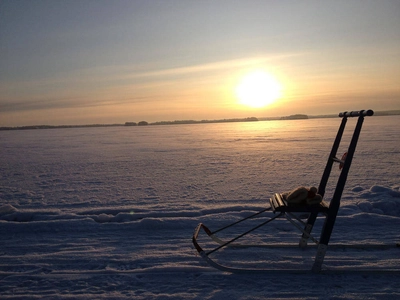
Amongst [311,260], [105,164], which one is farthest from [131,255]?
[105,164]

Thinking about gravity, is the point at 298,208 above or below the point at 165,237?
above

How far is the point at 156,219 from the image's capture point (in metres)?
4.69

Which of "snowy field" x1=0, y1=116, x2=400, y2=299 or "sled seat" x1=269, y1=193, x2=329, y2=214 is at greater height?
"sled seat" x1=269, y1=193, x2=329, y2=214

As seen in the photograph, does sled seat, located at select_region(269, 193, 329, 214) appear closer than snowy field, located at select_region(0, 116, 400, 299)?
No

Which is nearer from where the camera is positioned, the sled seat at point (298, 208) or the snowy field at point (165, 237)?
the snowy field at point (165, 237)

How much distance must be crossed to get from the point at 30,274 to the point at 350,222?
4.12 metres

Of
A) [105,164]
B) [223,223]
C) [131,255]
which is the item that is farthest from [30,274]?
[105,164]

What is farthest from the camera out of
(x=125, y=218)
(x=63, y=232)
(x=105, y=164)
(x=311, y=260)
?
(x=105, y=164)

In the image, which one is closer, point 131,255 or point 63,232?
point 131,255

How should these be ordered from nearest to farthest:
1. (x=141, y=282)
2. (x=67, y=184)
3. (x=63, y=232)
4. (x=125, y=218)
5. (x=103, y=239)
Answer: (x=141, y=282), (x=103, y=239), (x=63, y=232), (x=125, y=218), (x=67, y=184)

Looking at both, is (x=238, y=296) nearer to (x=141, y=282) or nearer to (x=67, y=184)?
(x=141, y=282)

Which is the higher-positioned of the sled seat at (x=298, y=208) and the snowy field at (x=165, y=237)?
the sled seat at (x=298, y=208)

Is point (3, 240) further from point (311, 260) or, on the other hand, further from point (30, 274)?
point (311, 260)

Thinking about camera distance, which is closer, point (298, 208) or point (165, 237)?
point (298, 208)
